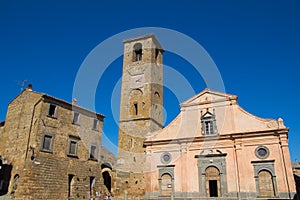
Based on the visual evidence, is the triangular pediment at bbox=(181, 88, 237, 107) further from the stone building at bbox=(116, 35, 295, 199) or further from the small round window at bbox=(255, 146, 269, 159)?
the small round window at bbox=(255, 146, 269, 159)

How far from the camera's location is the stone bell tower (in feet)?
82.9

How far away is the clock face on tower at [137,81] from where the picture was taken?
29297 mm

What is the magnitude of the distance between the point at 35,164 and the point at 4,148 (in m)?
4.49

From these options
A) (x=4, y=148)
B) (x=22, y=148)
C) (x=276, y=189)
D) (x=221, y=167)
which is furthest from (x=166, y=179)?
(x=4, y=148)

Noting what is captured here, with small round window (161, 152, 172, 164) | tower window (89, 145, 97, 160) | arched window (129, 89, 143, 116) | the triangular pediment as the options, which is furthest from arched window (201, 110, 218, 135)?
tower window (89, 145, 97, 160)

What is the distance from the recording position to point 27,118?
21.1 meters

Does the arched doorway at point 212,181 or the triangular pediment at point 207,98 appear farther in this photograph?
the triangular pediment at point 207,98

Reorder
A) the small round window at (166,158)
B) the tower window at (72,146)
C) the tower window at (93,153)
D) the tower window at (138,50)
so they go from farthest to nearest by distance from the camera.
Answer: the tower window at (138,50) < the tower window at (93,153) < the small round window at (166,158) < the tower window at (72,146)

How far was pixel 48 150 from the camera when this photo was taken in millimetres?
20375

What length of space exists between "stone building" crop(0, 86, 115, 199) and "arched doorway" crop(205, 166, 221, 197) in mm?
9464

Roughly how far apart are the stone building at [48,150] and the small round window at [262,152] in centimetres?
1368

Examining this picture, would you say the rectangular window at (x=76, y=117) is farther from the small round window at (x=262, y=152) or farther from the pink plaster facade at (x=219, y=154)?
the small round window at (x=262, y=152)

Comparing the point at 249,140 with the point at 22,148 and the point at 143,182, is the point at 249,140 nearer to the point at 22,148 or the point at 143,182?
the point at 143,182

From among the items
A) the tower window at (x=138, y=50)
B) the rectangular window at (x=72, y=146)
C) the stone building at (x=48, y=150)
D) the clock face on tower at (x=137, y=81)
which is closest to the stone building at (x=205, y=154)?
the clock face on tower at (x=137, y=81)
